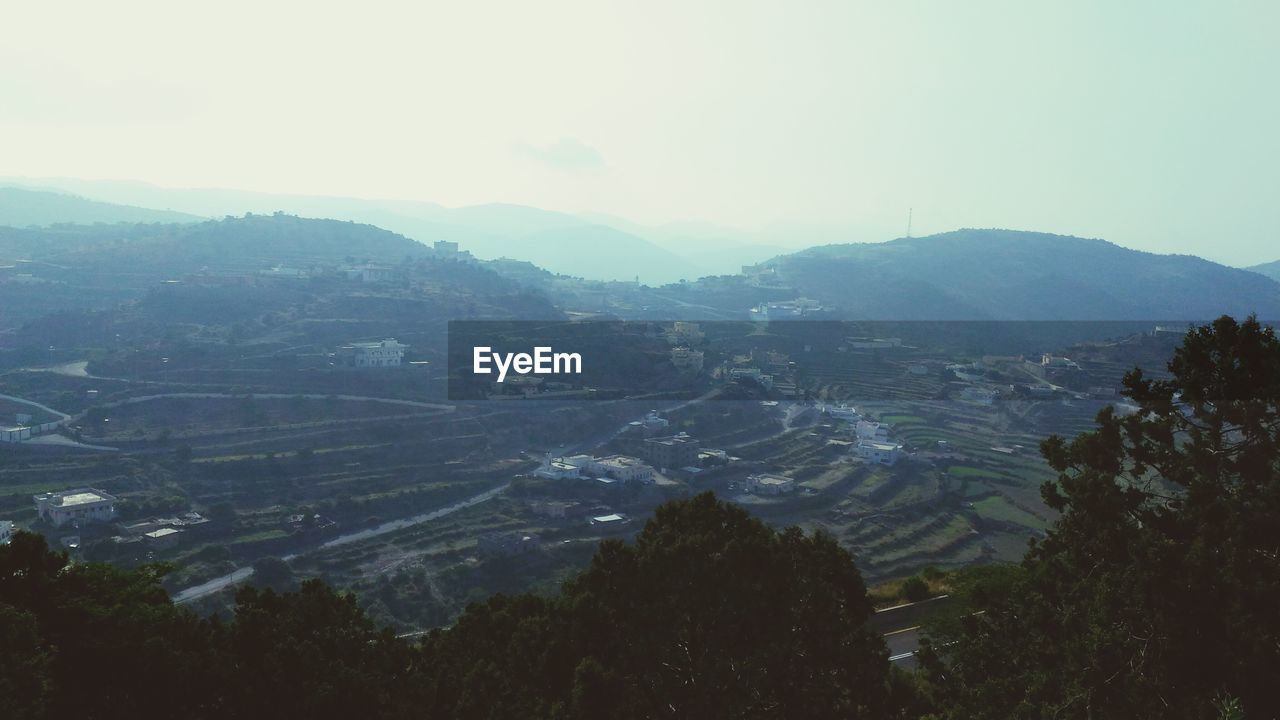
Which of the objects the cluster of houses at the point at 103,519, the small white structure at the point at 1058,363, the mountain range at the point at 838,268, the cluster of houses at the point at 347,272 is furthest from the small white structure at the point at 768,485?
the mountain range at the point at 838,268

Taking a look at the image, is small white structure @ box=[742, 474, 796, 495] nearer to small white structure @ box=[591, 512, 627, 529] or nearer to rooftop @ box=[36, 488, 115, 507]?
small white structure @ box=[591, 512, 627, 529]

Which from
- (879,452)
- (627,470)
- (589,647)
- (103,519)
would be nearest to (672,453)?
(627,470)

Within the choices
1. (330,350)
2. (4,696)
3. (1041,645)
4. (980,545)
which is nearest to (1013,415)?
(980,545)

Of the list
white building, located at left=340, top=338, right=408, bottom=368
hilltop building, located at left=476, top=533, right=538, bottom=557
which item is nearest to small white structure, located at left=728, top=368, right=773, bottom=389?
white building, located at left=340, top=338, right=408, bottom=368

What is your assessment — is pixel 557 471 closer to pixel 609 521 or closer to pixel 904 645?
pixel 609 521

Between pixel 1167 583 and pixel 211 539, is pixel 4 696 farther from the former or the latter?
pixel 211 539

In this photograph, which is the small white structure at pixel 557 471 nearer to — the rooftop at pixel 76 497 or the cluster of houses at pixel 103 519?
the cluster of houses at pixel 103 519

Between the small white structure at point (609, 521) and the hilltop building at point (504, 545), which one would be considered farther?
the small white structure at point (609, 521)
